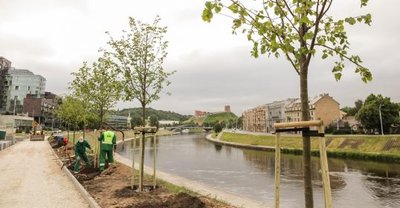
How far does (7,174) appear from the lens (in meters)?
18.7

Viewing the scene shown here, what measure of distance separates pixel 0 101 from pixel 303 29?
438ft

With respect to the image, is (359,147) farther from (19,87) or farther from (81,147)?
(19,87)

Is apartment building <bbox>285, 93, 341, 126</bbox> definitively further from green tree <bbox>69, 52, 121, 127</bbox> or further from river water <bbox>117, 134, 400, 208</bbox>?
green tree <bbox>69, 52, 121, 127</bbox>

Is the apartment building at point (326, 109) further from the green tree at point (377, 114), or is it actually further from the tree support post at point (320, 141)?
the tree support post at point (320, 141)

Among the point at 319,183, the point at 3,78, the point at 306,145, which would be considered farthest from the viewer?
the point at 3,78

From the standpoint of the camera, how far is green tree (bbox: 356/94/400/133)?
59.9 meters

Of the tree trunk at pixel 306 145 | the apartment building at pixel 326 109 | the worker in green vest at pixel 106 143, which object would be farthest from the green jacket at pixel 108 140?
the apartment building at pixel 326 109

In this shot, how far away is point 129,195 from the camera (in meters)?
11.8

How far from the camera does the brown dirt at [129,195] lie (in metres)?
10.2

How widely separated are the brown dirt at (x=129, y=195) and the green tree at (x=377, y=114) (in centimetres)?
5561

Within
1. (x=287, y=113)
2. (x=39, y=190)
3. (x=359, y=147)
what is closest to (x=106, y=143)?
(x=39, y=190)

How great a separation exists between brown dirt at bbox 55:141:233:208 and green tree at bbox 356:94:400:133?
55613 mm

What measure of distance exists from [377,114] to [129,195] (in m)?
59.3

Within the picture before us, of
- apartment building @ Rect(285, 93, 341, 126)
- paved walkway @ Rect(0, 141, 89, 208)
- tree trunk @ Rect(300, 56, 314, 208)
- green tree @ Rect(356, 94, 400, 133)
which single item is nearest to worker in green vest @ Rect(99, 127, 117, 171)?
paved walkway @ Rect(0, 141, 89, 208)
